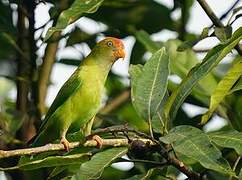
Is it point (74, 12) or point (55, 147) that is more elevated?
point (74, 12)

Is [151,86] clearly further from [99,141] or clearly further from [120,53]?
[120,53]

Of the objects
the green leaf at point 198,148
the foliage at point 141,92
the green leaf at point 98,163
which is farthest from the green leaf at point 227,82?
the green leaf at point 98,163

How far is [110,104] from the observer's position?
4934mm

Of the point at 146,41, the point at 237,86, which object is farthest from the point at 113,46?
the point at 237,86

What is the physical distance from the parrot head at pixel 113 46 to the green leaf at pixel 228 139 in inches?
75.4

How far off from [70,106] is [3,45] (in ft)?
3.17

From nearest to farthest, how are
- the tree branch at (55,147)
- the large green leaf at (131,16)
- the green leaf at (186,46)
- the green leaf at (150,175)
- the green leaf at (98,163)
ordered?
A: the tree branch at (55,147) < the green leaf at (98,163) < the green leaf at (150,175) < the green leaf at (186,46) < the large green leaf at (131,16)

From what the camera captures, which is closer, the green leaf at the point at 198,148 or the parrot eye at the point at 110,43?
the green leaf at the point at 198,148

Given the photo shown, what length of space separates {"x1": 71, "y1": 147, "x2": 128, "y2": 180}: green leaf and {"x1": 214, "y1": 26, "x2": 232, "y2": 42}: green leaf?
74 cm

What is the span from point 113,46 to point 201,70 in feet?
6.28

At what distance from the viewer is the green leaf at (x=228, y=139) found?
8.21ft

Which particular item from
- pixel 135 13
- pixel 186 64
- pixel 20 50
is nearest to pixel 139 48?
pixel 135 13

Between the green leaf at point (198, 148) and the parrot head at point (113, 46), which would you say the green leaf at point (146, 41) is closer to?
the parrot head at point (113, 46)

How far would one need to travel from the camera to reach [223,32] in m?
3.04
